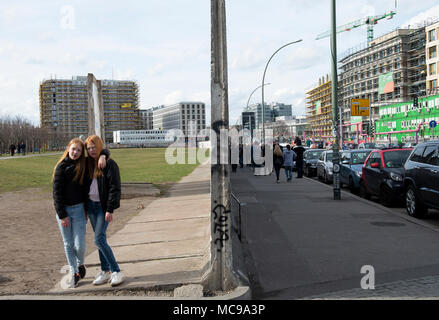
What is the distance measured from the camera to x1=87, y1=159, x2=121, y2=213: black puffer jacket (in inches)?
206

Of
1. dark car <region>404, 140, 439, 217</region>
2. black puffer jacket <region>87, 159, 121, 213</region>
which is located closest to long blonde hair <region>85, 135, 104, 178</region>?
black puffer jacket <region>87, 159, 121, 213</region>

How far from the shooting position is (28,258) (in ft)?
23.7

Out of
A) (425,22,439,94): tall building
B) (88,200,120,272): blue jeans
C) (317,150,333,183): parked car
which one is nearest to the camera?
(88,200,120,272): blue jeans

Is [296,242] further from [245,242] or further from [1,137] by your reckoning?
[1,137]

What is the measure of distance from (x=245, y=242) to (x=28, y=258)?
3.49m

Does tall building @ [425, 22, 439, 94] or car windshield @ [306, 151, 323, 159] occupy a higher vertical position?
tall building @ [425, 22, 439, 94]

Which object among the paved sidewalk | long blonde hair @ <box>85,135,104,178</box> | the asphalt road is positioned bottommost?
the asphalt road

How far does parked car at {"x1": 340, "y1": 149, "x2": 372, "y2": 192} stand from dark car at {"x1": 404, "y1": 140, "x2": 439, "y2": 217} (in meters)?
5.10

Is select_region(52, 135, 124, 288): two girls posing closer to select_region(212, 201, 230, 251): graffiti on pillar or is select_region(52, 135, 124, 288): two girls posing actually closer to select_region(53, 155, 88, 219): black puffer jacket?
select_region(53, 155, 88, 219): black puffer jacket

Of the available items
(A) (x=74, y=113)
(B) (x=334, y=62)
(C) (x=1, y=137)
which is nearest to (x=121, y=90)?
(A) (x=74, y=113)

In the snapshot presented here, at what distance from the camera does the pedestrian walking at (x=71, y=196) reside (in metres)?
5.29

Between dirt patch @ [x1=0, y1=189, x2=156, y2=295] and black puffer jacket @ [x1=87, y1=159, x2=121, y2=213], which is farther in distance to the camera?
dirt patch @ [x1=0, y1=189, x2=156, y2=295]
